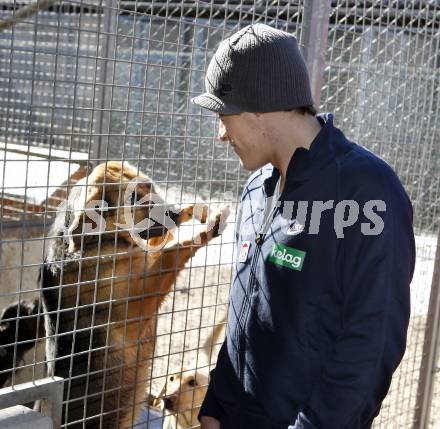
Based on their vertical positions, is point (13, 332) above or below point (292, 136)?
below

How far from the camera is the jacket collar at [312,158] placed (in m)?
2.33

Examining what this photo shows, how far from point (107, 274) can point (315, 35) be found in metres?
1.80

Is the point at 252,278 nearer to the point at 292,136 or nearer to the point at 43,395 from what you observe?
the point at 292,136

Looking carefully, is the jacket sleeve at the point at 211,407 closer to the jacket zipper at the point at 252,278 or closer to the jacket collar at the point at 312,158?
the jacket zipper at the point at 252,278

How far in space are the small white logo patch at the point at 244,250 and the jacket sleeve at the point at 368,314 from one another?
477mm

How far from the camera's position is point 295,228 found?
7.74 feet

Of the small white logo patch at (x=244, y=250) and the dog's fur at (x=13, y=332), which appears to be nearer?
the small white logo patch at (x=244, y=250)

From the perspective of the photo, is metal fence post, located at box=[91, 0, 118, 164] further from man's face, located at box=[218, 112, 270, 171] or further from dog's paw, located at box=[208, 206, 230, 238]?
man's face, located at box=[218, 112, 270, 171]

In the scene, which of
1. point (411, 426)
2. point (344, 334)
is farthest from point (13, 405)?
point (411, 426)

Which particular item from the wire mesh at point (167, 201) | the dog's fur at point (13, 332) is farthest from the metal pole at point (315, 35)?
the dog's fur at point (13, 332)

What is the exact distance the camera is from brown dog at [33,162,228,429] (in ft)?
11.3

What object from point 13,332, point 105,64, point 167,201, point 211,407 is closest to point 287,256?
point 211,407

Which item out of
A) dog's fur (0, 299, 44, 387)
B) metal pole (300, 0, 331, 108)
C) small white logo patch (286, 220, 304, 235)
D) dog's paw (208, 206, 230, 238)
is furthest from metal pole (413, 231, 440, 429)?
small white logo patch (286, 220, 304, 235)

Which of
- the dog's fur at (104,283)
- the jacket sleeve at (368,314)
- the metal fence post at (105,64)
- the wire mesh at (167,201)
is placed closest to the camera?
the jacket sleeve at (368,314)
